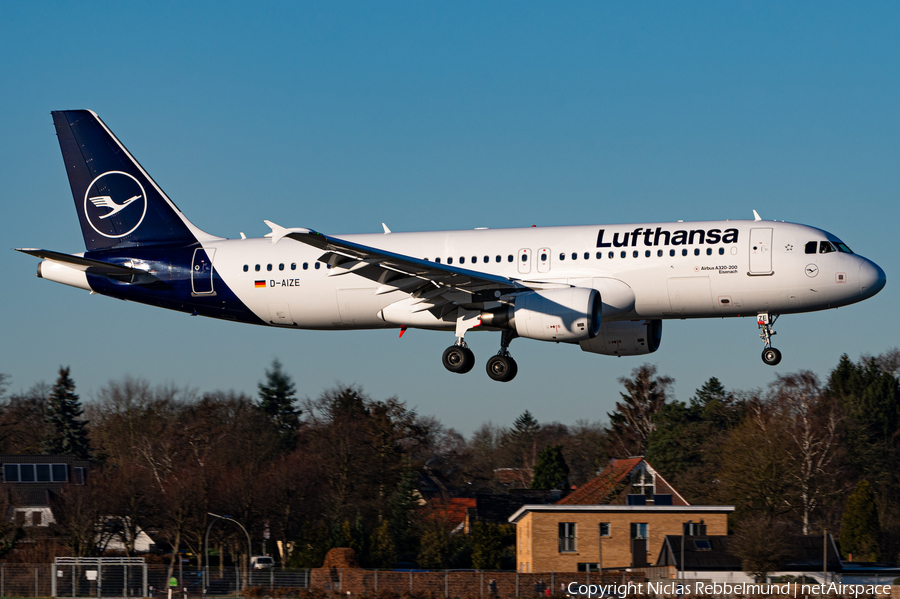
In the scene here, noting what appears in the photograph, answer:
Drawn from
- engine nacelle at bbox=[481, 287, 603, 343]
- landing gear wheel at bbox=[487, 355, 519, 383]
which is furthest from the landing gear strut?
engine nacelle at bbox=[481, 287, 603, 343]

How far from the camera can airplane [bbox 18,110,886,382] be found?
122ft

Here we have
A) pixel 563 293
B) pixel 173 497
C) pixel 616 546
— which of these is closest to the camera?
pixel 563 293

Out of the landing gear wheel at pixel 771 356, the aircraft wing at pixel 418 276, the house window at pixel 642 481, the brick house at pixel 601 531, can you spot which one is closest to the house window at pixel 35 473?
the brick house at pixel 601 531

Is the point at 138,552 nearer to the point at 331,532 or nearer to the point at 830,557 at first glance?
the point at 331,532

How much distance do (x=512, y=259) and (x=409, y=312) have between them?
4.37 m

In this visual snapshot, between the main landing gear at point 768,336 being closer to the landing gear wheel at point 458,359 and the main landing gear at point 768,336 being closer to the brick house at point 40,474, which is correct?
the landing gear wheel at point 458,359

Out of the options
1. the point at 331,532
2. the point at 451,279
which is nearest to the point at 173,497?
the point at 331,532

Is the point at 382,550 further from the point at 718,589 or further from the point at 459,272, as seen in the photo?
the point at 459,272

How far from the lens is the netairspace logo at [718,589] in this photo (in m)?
43.8

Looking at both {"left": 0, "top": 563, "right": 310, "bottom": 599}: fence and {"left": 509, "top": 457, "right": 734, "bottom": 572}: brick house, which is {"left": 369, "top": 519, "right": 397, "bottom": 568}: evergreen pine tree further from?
{"left": 0, "top": 563, "right": 310, "bottom": 599}: fence

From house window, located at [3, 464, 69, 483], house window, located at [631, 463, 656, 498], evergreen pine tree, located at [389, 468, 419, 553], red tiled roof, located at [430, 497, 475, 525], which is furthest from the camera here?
house window, located at [3, 464, 69, 483]

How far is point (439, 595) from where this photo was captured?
46281 mm

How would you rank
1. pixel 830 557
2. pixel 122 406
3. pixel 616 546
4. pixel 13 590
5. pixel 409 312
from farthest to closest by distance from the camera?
pixel 122 406 < pixel 616 546 < pixel 830 557 < pixel 13 590 < pixel 409 312

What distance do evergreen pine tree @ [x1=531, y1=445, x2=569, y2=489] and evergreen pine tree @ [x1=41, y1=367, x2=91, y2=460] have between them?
47776 millimetres
